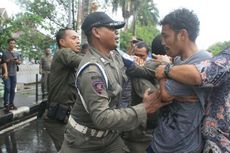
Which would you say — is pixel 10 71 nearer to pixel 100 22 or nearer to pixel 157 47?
pixel 157 47

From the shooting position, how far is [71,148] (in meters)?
3.14

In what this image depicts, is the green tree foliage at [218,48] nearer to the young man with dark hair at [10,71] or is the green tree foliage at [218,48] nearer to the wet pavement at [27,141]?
the wet pavement at [27,141]

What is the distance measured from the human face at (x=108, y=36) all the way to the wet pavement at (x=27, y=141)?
436 centimetres

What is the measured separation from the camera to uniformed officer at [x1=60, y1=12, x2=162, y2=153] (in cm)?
271

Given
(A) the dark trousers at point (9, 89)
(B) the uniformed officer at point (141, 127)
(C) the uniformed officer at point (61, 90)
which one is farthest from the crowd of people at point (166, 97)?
(A) the dark trousers at point (9, 89)

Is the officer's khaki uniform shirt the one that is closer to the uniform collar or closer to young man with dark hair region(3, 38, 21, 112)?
the uniform collar

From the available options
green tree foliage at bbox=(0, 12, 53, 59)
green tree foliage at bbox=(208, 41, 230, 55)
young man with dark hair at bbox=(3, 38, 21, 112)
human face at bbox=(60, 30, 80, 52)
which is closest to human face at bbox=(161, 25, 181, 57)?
green tree foliage at bbox=(208, 41, 230, 55)

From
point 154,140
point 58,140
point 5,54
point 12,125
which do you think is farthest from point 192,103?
point 5,54

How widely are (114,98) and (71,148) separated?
1.68 feet

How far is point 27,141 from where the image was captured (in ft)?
26.1

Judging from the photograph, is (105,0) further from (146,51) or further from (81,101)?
(81,101)

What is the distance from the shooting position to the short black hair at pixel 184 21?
8.61 feet

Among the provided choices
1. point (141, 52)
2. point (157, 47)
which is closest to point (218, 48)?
point (141, 52)

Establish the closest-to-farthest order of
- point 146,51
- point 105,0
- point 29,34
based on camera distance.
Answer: point 146,51
point 29,34
point 105,0
